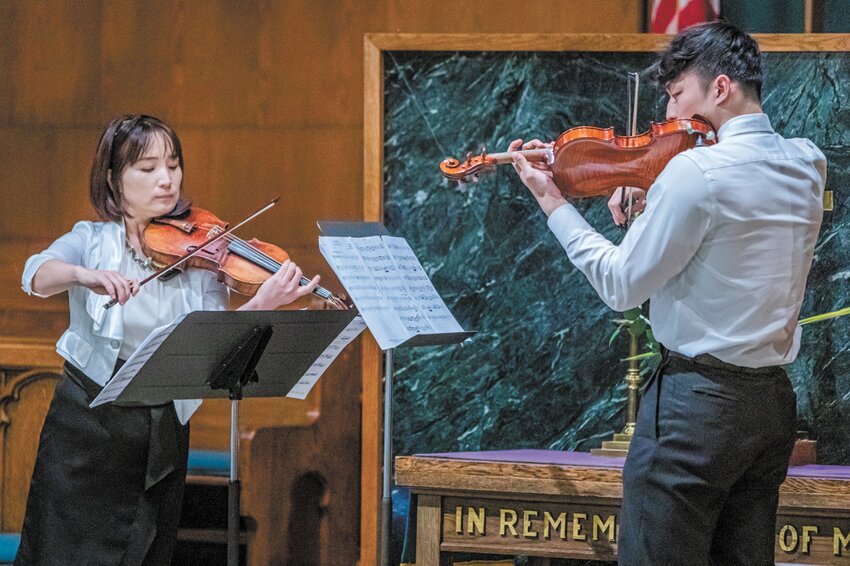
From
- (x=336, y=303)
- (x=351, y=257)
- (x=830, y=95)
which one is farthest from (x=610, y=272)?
(x=830, y=95)

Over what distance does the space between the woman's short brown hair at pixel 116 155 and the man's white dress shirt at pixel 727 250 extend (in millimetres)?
1275

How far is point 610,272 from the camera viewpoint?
2053 millimetres

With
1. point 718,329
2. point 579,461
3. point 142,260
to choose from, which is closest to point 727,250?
point 718,329

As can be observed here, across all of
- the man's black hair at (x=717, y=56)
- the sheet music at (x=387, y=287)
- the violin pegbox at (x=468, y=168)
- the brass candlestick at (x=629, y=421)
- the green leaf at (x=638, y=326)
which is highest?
the man's black hair at (x=717, y=56)

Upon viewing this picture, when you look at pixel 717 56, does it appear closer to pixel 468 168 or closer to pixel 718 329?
pixel 718 329

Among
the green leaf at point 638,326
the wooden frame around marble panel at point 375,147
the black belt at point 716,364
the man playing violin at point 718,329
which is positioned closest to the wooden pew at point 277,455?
the wooden frame around marble panel at point 375,147

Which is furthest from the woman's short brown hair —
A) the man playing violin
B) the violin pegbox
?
the man playing violin

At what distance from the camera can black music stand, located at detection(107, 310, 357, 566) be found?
7.23 feet

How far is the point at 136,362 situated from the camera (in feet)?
7.11

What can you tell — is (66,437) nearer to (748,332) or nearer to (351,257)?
(351,257)

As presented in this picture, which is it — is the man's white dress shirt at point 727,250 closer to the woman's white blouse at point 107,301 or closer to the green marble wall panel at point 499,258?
the woman's white blouse at point 107,301

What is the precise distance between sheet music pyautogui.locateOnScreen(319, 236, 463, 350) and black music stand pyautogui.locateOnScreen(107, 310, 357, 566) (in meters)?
0.13

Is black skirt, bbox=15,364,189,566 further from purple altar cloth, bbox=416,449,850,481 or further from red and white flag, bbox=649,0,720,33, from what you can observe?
red and white flag, bbox=649,0,720,33

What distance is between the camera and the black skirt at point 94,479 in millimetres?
2582
